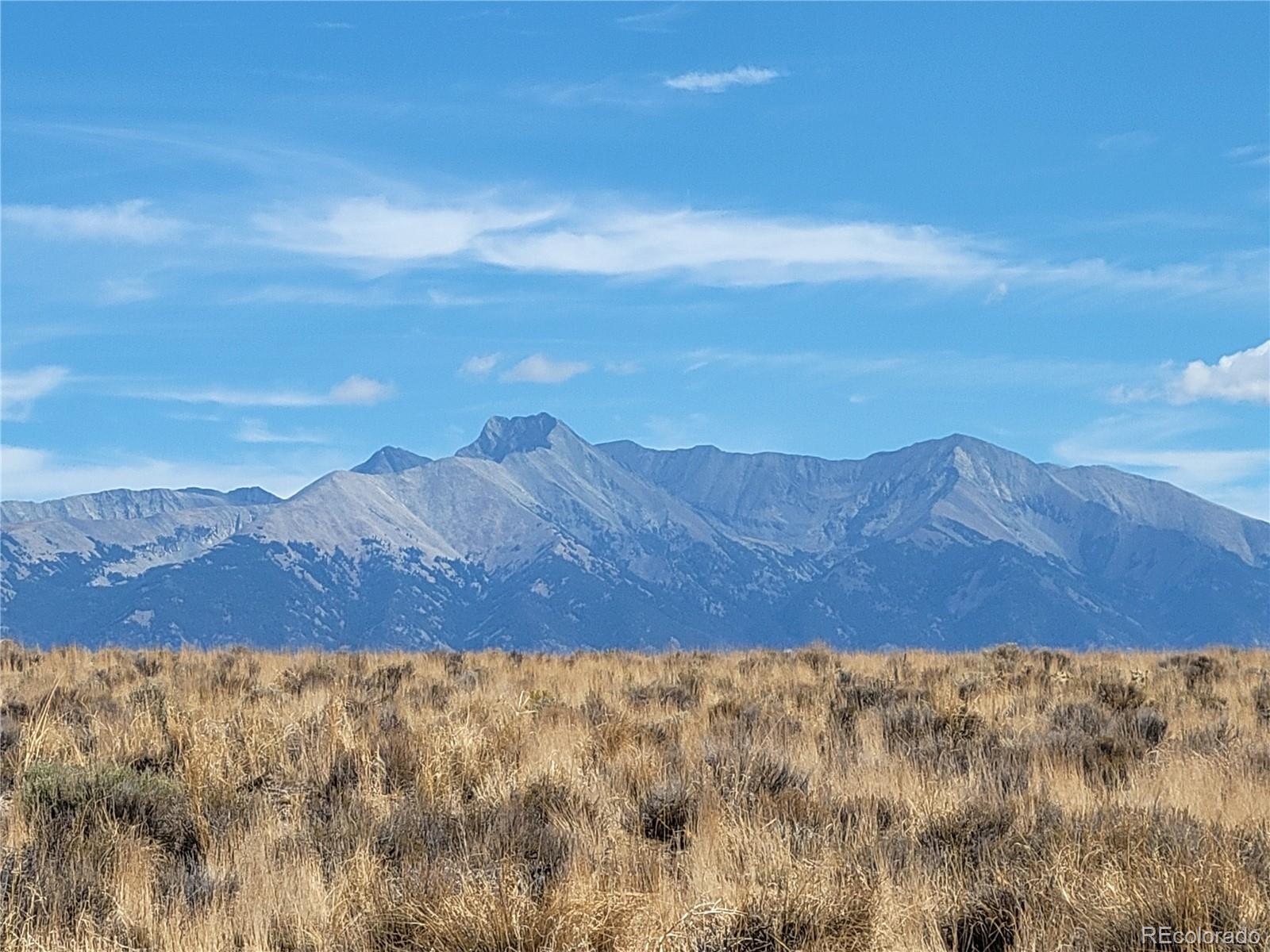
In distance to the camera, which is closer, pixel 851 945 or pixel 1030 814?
pixel 851 945

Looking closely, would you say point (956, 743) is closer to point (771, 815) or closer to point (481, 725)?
point (771, 815)

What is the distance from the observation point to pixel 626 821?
776 cm

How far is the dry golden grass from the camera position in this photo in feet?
18.5

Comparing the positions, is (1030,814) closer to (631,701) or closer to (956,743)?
(956,743)

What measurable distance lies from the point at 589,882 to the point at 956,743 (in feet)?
18.2

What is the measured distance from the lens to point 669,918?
5.82 meters

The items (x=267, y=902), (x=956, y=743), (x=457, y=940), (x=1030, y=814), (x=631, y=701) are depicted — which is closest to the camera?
(x=457, y=940)

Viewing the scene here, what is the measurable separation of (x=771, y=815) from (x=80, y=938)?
4.03 meters

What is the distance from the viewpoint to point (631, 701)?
535 inches

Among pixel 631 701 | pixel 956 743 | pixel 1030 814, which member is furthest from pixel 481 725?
pixel 1030 814

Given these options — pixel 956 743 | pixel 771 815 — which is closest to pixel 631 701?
pixel 956 743

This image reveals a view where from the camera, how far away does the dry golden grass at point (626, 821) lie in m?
5.64

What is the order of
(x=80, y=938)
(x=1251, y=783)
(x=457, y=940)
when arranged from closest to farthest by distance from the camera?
(x=457, y=940)
(x=80, y=938)
(x=1251, y=783)

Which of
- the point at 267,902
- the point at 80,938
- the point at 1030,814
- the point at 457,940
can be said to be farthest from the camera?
the point at 1030,814
